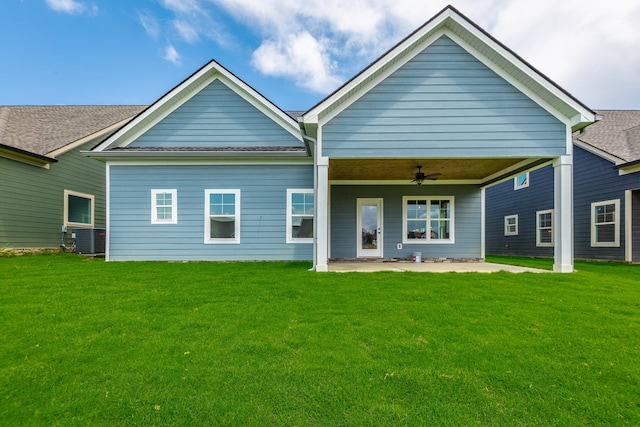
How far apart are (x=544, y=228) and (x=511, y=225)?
94.7 inches

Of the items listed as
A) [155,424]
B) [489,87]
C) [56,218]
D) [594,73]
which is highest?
[594,73]

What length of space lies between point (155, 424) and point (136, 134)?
384 inches

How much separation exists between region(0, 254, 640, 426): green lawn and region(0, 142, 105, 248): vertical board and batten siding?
21.8 feet

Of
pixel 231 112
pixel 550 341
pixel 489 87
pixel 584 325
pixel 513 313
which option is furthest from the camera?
pixel 231 112

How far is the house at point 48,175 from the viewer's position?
9.56m

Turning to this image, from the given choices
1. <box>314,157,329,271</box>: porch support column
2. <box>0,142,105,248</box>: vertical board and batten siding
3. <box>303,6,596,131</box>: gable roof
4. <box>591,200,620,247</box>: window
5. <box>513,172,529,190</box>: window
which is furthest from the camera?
<box>513,172,529,190</box>: window

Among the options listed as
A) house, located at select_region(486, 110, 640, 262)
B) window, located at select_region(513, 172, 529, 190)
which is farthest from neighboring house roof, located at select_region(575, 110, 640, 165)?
window, located at select_region(513, 172, 529, 190)

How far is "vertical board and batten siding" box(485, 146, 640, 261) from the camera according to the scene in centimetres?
1075

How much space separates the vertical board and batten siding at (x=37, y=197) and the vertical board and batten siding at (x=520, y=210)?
65.2 feet

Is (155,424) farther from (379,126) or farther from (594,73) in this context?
(594,73)

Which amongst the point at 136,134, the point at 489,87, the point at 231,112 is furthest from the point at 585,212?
the point at 136,134

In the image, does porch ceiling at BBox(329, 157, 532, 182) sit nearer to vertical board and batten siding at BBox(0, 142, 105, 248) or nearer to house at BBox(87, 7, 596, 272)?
house at BBox(87, 7, 596, 272)

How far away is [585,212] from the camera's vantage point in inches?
474

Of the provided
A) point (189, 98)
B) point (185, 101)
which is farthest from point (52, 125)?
point (189, 98)
